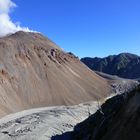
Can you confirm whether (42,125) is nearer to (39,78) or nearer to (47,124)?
(47,124)

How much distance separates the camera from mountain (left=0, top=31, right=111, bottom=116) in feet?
262

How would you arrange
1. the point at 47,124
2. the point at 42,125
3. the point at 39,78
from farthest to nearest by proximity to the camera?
the point at 39,78 < the point at 47,124 < the point at 42,125

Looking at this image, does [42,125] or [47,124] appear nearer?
[42,125]

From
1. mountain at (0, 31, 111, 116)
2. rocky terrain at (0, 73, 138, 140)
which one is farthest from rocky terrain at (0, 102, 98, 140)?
mountain at (0, 31, 111, 116)

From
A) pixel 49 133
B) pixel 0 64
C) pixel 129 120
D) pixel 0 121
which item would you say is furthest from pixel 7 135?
pixel 0 64

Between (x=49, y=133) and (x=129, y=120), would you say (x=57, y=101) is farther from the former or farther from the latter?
(x=129, y=120)

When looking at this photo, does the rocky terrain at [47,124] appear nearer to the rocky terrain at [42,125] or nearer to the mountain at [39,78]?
the rocky terrain at [42,125]

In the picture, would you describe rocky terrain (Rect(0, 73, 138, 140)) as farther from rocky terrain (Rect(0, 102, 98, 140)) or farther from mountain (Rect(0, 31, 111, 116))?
mountain (Rect(0, 31, 111, 116))

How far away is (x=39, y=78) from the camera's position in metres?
91.3

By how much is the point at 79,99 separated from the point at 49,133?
41702 mm

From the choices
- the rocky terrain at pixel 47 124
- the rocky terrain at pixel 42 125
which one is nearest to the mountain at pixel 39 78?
the rocky terrain at pixel 42 125

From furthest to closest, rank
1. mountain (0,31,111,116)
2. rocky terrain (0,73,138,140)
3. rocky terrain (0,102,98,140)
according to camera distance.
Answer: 1. mountain (0,31,111,116)
2. rocky terrain (0,102,98,140)
3. rocky terrain (0,73,138,140)

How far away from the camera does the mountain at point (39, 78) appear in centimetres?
7994

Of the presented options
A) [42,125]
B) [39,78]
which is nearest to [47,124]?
[42,125]
